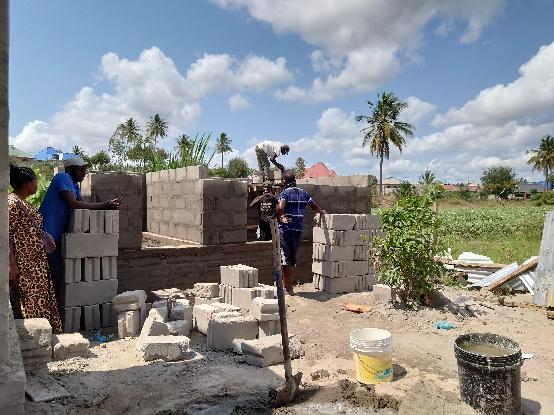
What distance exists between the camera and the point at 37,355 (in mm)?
3971

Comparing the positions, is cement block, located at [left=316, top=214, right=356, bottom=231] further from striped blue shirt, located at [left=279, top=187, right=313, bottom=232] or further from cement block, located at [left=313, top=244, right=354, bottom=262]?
striped blue shirt, located at [left=279, top=187, right=313, bottom=232]

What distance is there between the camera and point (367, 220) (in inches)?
316

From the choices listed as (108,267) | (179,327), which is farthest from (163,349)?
(108,267)

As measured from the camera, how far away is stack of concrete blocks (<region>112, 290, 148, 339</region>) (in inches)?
209

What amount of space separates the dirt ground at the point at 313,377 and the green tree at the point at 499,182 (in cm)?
6295

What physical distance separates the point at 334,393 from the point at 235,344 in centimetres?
151

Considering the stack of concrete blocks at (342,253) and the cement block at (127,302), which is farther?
the stack of concrete blocks at (342,253)

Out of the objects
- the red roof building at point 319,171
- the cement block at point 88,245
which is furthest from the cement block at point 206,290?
the red roof building at point 319,171

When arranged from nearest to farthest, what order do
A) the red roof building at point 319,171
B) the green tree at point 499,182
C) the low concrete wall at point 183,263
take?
the low concrete wall at point 183,263
the red roof building at point 319,171
the green tree at point 499,182

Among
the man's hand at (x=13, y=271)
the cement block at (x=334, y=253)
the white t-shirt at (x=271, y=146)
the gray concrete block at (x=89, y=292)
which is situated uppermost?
the white t-shirt at (x=271, y=146)

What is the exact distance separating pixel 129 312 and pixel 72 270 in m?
0.85

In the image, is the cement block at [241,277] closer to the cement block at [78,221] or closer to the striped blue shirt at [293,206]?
the striped blue shirt at [293,206]

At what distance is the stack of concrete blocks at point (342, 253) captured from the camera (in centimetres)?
761

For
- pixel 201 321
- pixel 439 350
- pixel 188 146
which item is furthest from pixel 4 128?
pixel 188 146
